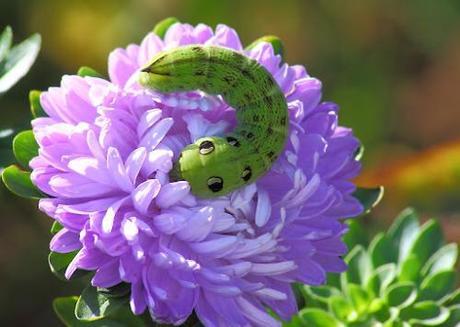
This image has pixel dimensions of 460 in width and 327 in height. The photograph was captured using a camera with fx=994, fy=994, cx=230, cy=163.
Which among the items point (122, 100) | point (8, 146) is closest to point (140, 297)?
point (122, 100)

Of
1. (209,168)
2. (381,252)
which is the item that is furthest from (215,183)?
(381,252)

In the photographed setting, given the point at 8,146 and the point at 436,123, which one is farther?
the point at 436,123

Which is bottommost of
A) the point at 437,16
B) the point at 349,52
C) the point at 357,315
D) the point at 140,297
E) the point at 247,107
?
the point at 140,297

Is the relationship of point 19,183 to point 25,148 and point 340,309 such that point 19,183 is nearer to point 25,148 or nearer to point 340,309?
point 25,148

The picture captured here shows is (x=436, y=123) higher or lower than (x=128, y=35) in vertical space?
higher

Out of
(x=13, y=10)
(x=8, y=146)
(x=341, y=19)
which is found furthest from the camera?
(x=341, y=19)

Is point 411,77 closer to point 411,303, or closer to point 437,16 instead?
point 437,16

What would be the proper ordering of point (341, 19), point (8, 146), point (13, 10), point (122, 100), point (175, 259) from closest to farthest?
point (175, 259)
point (122, 100)
point (8, 146)
point (13, 10)
point (341, 19)
